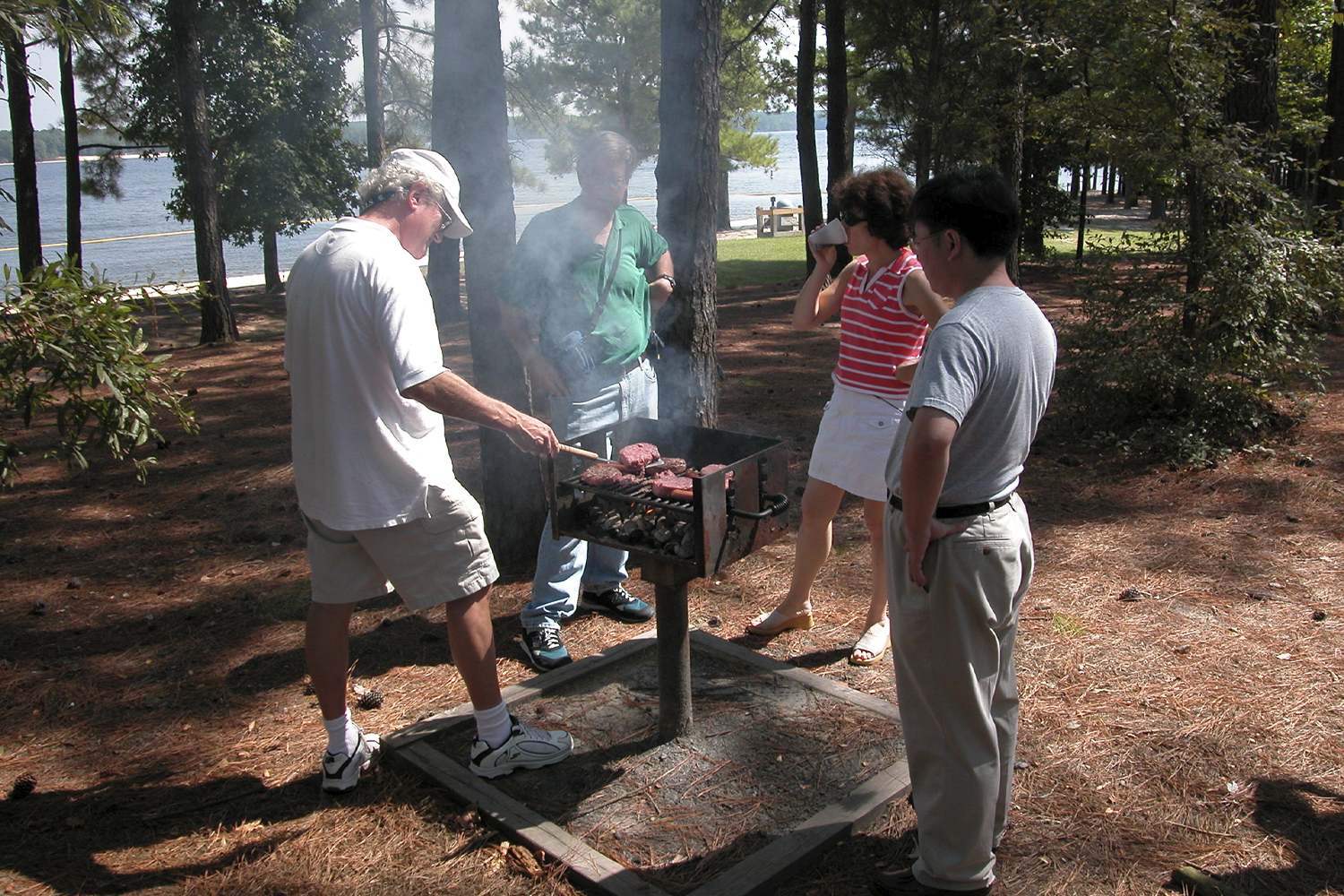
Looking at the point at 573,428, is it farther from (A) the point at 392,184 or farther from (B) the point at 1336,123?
(B) the point at 1336,123

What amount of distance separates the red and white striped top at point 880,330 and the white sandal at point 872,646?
101cm

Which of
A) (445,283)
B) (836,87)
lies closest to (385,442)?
(445,283)

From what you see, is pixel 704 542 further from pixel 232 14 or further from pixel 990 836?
pixel 232 14

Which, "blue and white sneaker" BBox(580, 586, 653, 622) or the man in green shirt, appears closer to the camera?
the man in green shirt

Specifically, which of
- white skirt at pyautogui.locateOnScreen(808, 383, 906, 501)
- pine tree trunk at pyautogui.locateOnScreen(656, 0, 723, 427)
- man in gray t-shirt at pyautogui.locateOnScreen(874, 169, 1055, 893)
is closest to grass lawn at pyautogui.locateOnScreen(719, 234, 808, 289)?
pine tree trunk at pyautogui.locateOnScreen(656, 0, 723, 427)

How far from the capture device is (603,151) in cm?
375

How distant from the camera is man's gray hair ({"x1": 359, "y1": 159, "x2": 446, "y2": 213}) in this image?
113 inches

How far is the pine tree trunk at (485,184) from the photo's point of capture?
14.8 feet

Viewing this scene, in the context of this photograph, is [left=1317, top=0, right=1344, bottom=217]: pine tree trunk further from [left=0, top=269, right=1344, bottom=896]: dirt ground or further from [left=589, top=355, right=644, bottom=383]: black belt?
[left=589, top=355, right=644, bottom=383]: black belt

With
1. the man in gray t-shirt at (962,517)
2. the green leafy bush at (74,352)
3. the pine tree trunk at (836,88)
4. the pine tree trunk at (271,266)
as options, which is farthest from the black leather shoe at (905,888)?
the pine tree trunk at (271,266)

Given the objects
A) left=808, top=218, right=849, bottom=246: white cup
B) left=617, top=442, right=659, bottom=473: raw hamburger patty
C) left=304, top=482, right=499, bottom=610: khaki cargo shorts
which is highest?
left=808, top=218, right=849, bottom=246: white cup

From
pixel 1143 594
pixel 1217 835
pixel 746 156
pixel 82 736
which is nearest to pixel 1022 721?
pixel 1217 835

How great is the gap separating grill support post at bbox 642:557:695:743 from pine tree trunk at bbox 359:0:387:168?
1354 centimetres

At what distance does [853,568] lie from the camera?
4.98m
